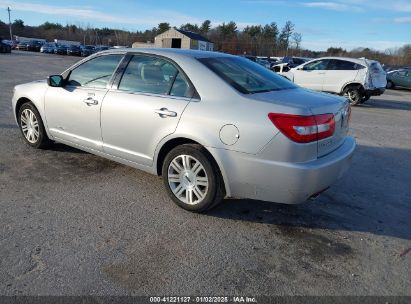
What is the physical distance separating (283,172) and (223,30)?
359 feet

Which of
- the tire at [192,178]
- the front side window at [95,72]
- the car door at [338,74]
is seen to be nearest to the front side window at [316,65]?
the car door at [338,74]

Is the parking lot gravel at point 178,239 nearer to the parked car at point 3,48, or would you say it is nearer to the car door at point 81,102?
the car door at point 81,102

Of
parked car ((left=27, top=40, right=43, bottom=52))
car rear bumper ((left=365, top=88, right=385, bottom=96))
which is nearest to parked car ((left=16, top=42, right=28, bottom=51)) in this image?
parked car ((left=27, top=40, right=43, bottom=52))

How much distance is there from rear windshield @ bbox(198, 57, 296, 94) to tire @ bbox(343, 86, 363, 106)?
10501 mm

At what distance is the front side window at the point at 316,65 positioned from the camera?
14727mm

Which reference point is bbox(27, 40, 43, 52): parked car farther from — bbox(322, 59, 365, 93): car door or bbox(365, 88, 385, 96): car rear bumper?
bbox(365, 88, 385, 96): car rear bumper

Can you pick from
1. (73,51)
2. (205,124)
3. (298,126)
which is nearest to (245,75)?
Result: (205,124)

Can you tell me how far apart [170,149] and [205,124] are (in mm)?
635

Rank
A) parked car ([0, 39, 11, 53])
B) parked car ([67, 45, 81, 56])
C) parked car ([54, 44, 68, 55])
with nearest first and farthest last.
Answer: parked car ([0, 39, 11, 53]) < parked car ([67, 45, 81, 56]) < parked car ([54, 44, 68, 55])

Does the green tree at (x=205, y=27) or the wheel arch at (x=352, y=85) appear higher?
the green tree at (x=205, y=27)

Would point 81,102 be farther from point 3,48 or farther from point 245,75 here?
point 3,48

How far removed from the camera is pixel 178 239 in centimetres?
334

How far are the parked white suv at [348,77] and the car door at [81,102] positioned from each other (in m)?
11.4

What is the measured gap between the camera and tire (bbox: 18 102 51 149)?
5.38m
